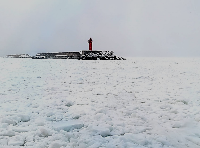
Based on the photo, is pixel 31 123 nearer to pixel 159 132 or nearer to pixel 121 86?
pixel 159 132

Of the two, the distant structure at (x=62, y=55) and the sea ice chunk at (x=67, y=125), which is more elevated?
the distant structure at (x=62, y=55)

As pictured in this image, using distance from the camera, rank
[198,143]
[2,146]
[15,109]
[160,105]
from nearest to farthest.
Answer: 1. [2,146]
2. [198,143]
3. [15,109]
4. [160,105]

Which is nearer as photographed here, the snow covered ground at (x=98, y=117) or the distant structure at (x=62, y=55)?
the snow covered ground at (x=98, y=117)

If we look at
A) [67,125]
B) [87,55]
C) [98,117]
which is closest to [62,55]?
[87,55]

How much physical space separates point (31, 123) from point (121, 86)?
494cm

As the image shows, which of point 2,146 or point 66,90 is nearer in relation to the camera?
point 2,146

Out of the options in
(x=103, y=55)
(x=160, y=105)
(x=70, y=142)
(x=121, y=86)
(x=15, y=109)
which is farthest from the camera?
(x=103, y=55)

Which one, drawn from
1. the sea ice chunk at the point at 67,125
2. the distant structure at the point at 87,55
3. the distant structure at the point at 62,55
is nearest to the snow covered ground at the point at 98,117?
the sea ice chunk at the point at 67,125

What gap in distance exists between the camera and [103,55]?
3294 cm

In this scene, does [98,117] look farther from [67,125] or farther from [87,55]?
[87,55]

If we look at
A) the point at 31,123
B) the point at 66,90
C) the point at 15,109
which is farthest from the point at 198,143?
the point at 66,90

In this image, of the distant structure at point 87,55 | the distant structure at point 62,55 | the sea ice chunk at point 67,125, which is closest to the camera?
the sea ice chunk at point 67,125

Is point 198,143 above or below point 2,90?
below

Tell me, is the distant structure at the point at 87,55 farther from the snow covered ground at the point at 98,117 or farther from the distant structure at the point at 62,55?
the snow covered ground at the point at 98,117
